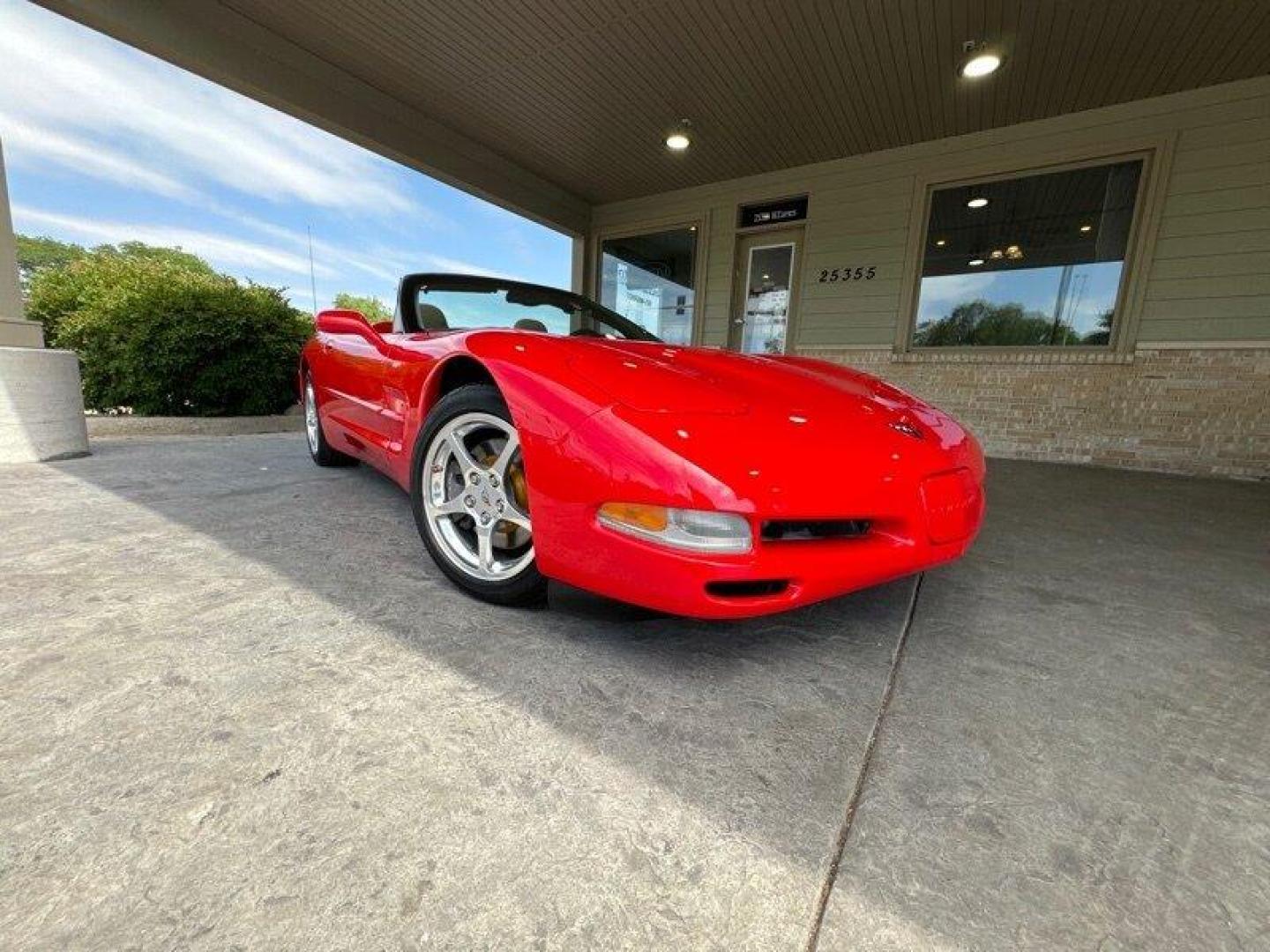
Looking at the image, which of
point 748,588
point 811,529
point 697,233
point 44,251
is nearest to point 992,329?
point 697,233

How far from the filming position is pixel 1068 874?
2.40ft

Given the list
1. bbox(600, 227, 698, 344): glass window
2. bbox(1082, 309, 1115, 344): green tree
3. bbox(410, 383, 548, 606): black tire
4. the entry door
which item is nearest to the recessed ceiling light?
the entry door

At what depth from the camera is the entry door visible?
21.8 feet

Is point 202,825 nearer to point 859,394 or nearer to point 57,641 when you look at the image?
point 57,641

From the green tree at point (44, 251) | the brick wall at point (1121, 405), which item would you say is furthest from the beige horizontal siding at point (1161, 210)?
the green tree at point (44, 251)

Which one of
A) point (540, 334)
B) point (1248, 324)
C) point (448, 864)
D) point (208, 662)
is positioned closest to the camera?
point (448, 864)

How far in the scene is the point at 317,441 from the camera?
3.33 m

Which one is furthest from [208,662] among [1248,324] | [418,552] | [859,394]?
[1248,324]

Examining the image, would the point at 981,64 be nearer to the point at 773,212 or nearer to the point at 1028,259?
the point at 1028,259

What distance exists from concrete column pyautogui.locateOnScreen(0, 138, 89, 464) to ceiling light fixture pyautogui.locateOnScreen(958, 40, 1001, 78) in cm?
662

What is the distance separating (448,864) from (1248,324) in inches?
266

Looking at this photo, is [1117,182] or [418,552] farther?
[1117,182]

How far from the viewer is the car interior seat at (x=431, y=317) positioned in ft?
7.20

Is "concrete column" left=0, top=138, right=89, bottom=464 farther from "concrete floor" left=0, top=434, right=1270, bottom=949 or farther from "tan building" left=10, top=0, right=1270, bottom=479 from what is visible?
"tan building" left=10, top=0, right=1270, bottom=479
